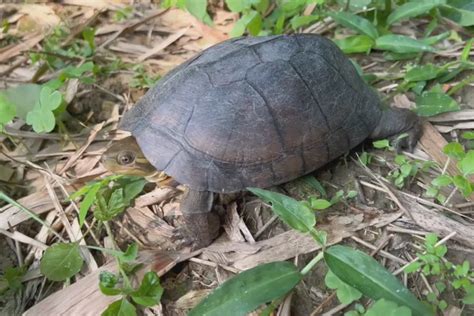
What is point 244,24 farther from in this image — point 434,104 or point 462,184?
point 462,184

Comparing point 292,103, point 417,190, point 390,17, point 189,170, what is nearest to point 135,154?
point 189,170

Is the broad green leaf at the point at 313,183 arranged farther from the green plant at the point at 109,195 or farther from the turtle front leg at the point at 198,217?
the green plant at the point at 109,195

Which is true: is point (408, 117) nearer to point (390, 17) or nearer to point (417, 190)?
point (417, 190)

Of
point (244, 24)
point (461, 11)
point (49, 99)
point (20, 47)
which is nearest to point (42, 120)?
point (49, 99)

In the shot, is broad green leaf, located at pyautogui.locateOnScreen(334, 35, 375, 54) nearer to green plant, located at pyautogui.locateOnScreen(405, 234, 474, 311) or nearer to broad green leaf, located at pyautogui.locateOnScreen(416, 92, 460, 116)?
broad green leaf, located at pyautogui.locateOnScreen(416, 92, 460, 116)

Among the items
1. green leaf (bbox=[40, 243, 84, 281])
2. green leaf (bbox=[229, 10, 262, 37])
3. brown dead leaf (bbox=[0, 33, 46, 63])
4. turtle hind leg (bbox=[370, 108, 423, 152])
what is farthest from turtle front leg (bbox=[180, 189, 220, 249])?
brown dead leaf (bbox=[0, 33, 46, 63])

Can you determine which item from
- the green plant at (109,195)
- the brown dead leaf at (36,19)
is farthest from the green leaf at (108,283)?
the brown dead leaf at (36,19)
